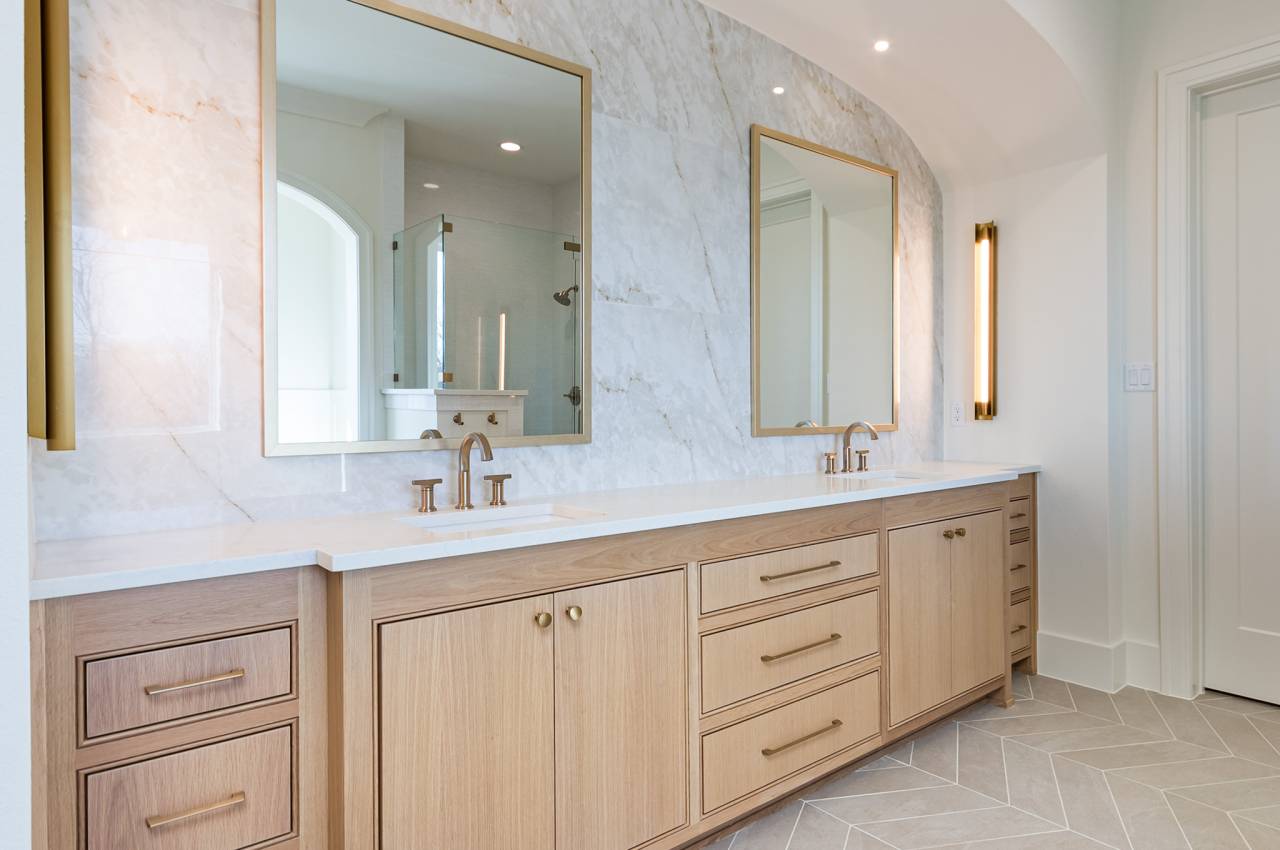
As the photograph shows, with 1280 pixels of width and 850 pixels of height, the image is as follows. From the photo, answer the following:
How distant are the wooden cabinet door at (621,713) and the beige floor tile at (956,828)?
59 centimetres

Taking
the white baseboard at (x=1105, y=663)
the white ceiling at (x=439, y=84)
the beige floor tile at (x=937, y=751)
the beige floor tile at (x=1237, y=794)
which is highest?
the white ceiling at (x=439, y=84)

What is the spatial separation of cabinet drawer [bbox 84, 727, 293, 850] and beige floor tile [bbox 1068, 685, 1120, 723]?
104 inches

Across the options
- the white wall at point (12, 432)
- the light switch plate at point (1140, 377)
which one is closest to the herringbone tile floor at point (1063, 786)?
the light switch plate at point (1140, 377)

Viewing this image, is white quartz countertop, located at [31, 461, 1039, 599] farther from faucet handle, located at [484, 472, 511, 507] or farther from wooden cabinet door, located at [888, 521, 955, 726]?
wooden cabinet door, located at [888, 521, 955, 726]

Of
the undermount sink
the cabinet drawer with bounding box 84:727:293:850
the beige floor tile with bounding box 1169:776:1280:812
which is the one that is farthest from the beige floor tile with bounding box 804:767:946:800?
the cabinet drawer with bounding box 84:727:293:850

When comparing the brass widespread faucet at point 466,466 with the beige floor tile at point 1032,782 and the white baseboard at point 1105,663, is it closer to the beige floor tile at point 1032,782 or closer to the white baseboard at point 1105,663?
the beige floor tile at point 1032,782

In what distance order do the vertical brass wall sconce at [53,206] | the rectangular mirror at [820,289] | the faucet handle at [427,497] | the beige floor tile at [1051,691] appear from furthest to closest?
the beige floor tile at [1051,691], the rectangular mirror at [820,289], the faucet handle at [427,497], the vertical brass wall sconce at [53,206]

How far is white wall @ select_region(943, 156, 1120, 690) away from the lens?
9.93 feet

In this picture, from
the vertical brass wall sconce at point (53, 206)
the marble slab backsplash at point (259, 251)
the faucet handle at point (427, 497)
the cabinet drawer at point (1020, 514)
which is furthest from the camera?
the cabinet drawer at point (1020, 514)

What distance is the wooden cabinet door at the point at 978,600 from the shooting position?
2574 mm

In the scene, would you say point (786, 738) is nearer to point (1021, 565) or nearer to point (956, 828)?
point (956, 828)

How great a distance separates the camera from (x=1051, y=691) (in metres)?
3.00

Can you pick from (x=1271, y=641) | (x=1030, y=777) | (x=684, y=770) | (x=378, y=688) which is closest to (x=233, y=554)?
(x=378, y=688)

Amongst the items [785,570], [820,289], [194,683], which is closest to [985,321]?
[820,289]
